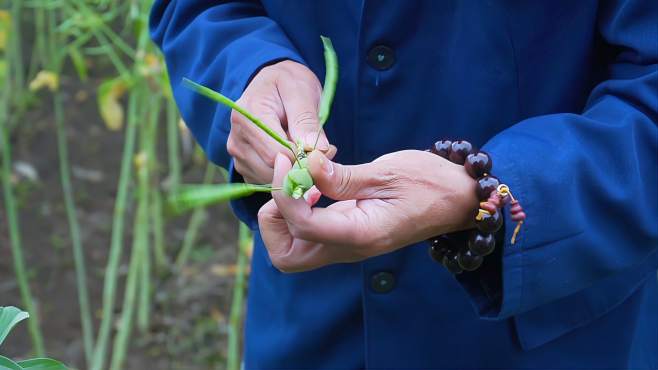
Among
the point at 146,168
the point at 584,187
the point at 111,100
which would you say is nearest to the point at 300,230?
the point at 584,187

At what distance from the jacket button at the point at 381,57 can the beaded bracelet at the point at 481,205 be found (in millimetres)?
143

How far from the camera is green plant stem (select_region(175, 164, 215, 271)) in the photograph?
2.09m

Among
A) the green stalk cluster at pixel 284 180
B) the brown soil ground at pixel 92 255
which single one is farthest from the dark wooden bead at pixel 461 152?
the brown soil ground at pixel 92 255

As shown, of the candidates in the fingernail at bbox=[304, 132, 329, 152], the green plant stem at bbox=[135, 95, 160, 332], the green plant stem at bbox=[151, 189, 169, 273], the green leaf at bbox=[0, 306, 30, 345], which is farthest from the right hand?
the green plant stem at bbox=[151, 189, 169, 273]

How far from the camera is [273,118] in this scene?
733mm

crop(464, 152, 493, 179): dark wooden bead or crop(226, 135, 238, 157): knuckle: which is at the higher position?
crop(464, 152, 493, 179): dark wooden bead

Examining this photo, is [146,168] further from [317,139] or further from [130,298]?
[317,139]

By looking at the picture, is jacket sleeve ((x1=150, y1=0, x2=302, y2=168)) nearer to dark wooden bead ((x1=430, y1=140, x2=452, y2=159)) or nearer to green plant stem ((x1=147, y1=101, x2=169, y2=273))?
dark wooden bead ((x1=430, y1=140, x2=452, y2=159))

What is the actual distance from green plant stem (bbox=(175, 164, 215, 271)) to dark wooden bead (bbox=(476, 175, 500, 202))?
4.78ft

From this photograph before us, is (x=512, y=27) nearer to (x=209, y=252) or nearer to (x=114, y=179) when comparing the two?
(x=209, y=252)

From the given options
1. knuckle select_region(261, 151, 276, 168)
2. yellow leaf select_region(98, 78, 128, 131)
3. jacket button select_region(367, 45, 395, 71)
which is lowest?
yellow leaf select_region(98, 78, 128, 131)

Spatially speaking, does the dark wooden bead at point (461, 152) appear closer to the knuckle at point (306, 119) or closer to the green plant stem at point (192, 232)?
the knuckle at point (306, 119)

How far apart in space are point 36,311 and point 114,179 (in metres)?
0.47

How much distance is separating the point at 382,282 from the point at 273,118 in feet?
0.71
